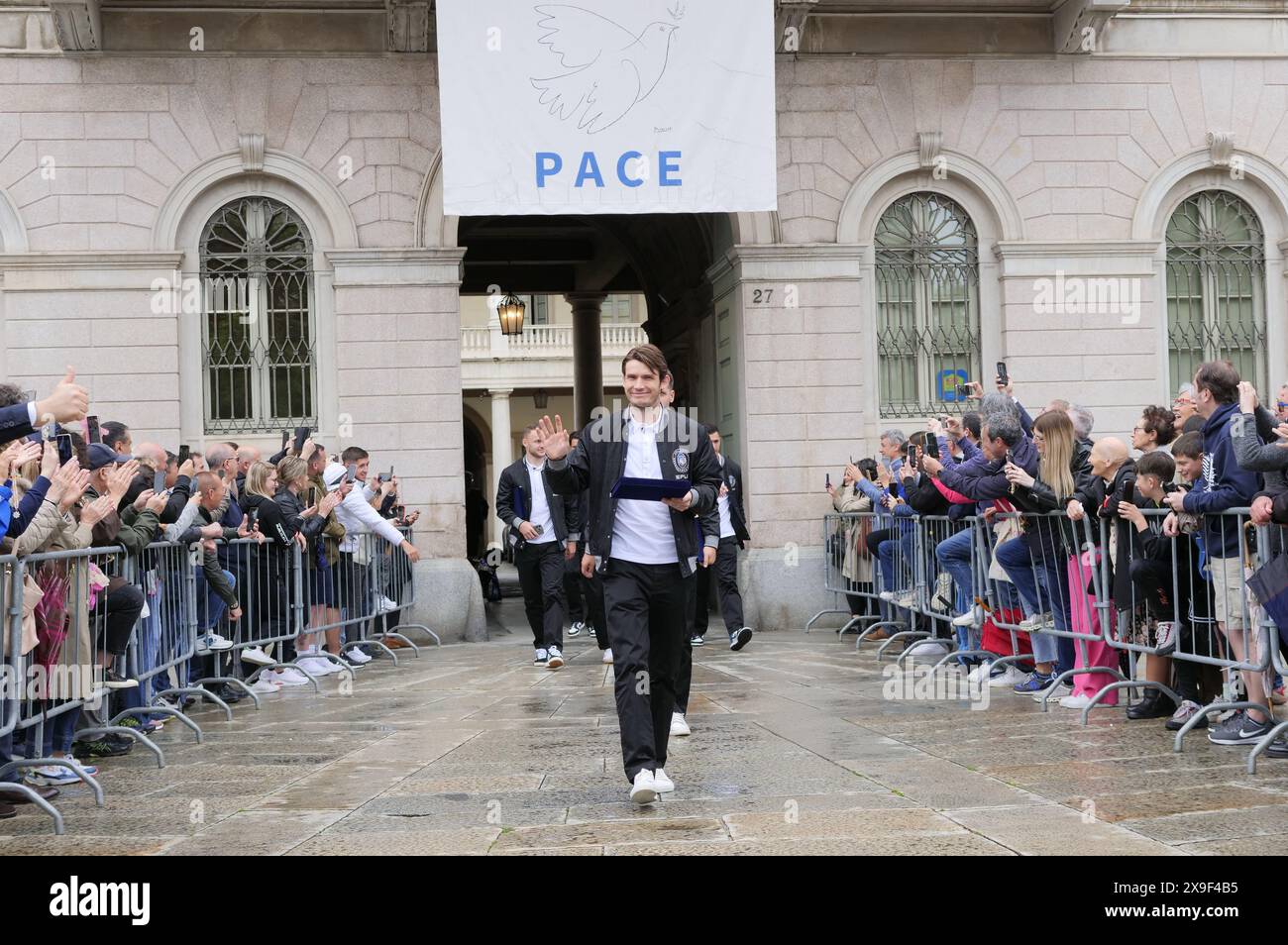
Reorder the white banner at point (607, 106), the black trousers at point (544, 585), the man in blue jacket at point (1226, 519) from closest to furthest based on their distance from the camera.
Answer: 1. the man in blue jacket at point (1226, 519)
2. the black trousers at point (544, 585)
3. the white banner at point (607, 106)

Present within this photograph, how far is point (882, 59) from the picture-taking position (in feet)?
53.8

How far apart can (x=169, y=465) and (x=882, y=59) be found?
930 centimetres

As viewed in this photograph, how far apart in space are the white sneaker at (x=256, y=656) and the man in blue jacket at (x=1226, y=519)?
21.8ft

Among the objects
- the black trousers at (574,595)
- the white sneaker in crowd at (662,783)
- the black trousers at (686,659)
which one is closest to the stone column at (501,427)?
the black trousers at (574,595)

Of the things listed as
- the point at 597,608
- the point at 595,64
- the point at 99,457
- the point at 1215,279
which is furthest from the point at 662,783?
the point at 1215,279

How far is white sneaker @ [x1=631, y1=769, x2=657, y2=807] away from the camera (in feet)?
20.9

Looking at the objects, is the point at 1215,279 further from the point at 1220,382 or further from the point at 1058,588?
the point at 1220,382

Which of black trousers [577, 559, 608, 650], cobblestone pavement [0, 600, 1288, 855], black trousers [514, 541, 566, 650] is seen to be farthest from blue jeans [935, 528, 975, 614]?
black trousers [514, 541, 566, 650]

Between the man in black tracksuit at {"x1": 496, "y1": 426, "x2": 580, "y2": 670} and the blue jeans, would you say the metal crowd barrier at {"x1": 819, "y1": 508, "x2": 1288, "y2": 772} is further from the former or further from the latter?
the man in black tracksuit at {"x1": 496, "y1": 426, "x2": 580, "y2": 670}

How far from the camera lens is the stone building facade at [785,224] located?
15.4 metres

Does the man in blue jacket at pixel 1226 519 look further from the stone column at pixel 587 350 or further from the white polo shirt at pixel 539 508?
the stone column at pixel 587 350

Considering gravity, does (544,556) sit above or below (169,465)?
below

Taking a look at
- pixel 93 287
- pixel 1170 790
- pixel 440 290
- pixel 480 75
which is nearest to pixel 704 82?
pixel 480 75

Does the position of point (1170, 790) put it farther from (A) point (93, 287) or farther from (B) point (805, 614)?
(A) point (93, 287)
